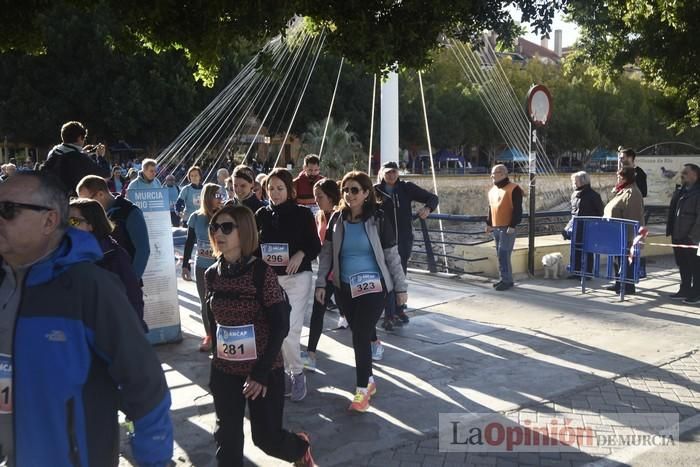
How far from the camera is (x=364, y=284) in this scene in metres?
5.17

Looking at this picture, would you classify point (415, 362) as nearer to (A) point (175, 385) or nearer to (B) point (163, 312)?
(A) point (175, 385)

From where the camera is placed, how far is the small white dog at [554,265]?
34.1 feet

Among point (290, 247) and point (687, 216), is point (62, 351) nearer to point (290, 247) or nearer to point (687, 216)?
point (290, 247)

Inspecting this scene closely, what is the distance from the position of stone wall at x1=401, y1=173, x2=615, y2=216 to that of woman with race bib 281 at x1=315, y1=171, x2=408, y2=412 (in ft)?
75.9

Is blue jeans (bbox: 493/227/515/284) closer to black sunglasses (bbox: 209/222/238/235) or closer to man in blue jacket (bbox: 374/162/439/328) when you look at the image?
man in blue jacket (bbox: 374/162/439/328)

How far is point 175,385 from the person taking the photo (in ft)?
19.0

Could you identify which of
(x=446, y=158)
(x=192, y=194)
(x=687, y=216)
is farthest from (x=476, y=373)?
(x=446, y=158)

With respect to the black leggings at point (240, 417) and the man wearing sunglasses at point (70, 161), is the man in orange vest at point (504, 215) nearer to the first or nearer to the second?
the man wearing sunglasses at point (70, 161)

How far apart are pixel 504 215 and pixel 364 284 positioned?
4861 mm

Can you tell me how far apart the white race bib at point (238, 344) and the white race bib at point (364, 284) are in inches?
64.3

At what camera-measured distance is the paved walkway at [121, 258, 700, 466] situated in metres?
4.62

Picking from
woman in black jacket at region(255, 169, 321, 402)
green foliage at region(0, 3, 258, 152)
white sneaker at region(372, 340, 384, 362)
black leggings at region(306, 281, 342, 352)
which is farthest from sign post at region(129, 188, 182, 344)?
green foliage at region(0, 3, 258, 152)

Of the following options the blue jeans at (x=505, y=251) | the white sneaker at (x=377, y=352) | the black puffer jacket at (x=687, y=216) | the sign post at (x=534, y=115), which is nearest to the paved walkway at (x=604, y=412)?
the white sneaker at (x=377, y=352)

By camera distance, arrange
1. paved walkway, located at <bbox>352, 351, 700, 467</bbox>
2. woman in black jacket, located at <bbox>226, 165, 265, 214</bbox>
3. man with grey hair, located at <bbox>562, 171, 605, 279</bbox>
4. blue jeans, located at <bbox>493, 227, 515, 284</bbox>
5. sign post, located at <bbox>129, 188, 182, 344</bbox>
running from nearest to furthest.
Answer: paved walkway, located at <bbox>352, 351, 700, 467</bbox> → woman in black jacket, located at <bbox>226, 165, 265, 214</bbox> → sign post, located at <bbox>129, 188, 182, 344</bbox> → blue jeans, located at <bbox>493, 227, 515, 284</bbox> → man with grey hair, located at <bbox>562, 171, 605, 279</bbox>
